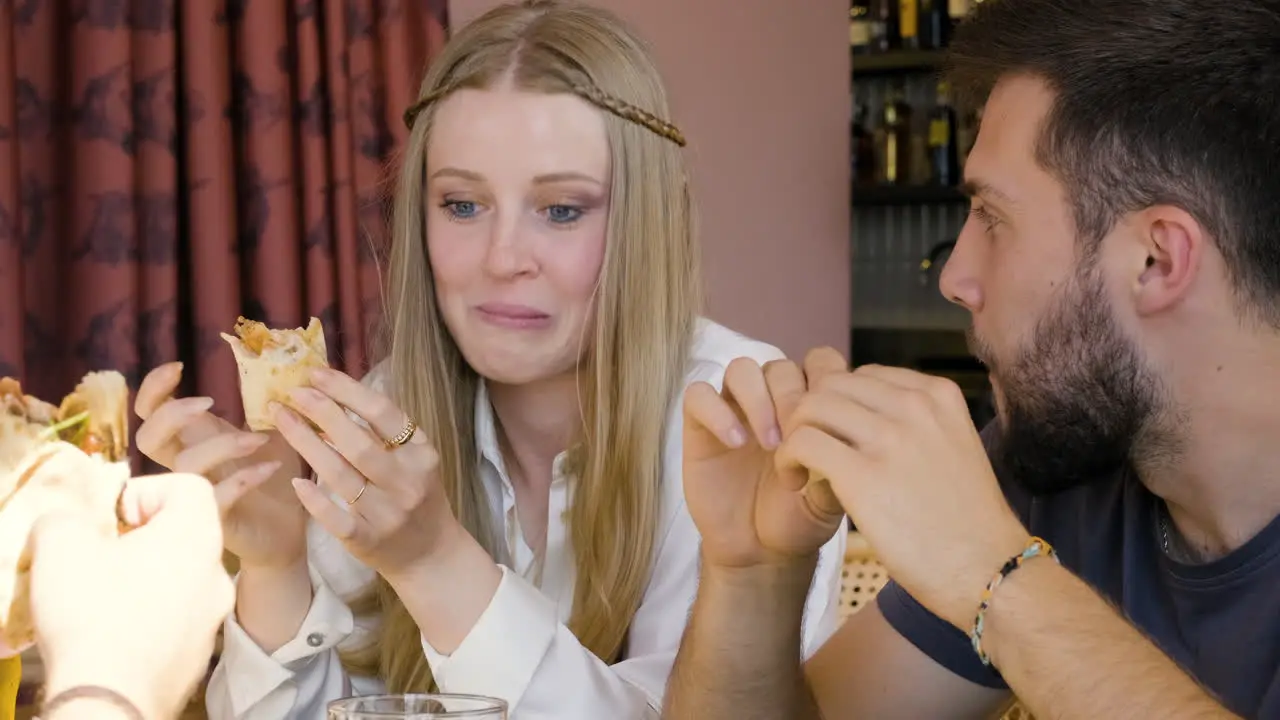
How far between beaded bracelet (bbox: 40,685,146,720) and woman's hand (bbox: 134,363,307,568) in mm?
361

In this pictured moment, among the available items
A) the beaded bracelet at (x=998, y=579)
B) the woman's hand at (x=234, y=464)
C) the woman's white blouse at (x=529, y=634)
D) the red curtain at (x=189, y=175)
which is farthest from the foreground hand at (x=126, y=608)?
the red curtain at (x=189, y=175)

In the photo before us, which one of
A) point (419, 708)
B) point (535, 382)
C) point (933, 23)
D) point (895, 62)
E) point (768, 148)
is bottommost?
point (419, 708)

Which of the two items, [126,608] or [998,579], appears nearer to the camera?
[126,608]

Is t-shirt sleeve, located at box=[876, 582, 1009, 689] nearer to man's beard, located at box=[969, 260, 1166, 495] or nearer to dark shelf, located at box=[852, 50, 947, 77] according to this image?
man's beard, located at box=[969, 260, 1166, 495]

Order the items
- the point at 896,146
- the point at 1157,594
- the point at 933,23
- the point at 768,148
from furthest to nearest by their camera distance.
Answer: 1. the point at 896,146
2. the point at 933,23
3. the point at 768,148
4. the point at 1157,594

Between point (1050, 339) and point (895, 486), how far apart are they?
0.33 meters

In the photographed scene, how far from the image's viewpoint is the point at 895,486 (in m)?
1.10

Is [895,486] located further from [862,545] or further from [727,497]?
[862,545]

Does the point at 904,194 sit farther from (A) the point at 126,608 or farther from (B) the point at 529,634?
(A) the point at 126,608

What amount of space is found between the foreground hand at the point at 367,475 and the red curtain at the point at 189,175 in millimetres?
1001

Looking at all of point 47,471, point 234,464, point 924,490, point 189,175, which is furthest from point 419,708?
point 189,175

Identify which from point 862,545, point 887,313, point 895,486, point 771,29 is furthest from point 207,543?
point 887,313

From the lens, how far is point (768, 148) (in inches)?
146

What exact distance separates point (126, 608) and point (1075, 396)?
867 mm
